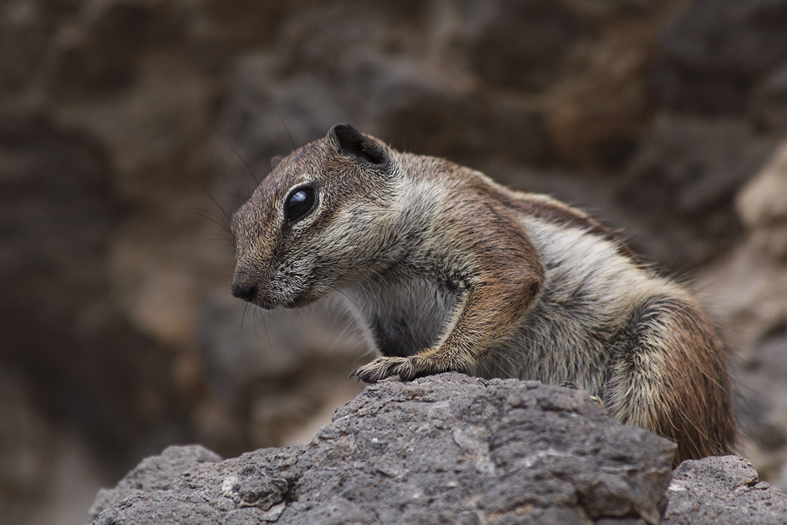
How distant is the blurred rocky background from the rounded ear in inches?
91.5

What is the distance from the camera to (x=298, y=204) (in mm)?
2869

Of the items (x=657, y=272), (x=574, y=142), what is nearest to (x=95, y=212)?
(x=574, y=142)

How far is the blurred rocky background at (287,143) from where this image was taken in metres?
5.72

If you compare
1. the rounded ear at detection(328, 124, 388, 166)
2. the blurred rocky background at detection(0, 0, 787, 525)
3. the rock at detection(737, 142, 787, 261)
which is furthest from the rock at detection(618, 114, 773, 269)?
the rounded ear at detection(328, 124, 388, 166)

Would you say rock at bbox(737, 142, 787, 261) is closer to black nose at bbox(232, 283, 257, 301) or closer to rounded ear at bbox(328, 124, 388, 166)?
rounded ear at bbox(328, 124, 388, 166)

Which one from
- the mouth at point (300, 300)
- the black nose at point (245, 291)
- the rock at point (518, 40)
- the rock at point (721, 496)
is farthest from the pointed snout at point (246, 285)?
the rock at point (518, 40)

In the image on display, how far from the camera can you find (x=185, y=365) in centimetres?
722

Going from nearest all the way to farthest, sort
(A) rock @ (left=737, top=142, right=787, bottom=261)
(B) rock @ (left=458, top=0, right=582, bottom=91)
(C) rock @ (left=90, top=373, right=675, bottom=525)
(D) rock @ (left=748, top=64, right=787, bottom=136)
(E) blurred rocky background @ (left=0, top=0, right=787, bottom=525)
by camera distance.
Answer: (C) rock @ (left=90, top=373, right=675, bottom=525), (A) rock @ (left=737, top=142, right=787, bottom=261), (D) rock @ (left=748, top=64, right=787, bottom=136), (E) blurred rocky background @ (left=0, top=0, right=787, bottom=525), (B) rock @ (left=458, top=0, right=582, bottom=91)

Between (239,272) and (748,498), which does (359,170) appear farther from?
(748,498)

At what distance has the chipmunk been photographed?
2.67 metres

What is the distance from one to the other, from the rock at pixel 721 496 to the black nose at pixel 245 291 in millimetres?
1616

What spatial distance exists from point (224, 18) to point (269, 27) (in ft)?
1.36

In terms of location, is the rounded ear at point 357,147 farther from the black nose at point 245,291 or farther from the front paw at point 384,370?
the front paw at point 384,370

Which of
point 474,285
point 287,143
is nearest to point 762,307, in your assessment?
point 474,285
